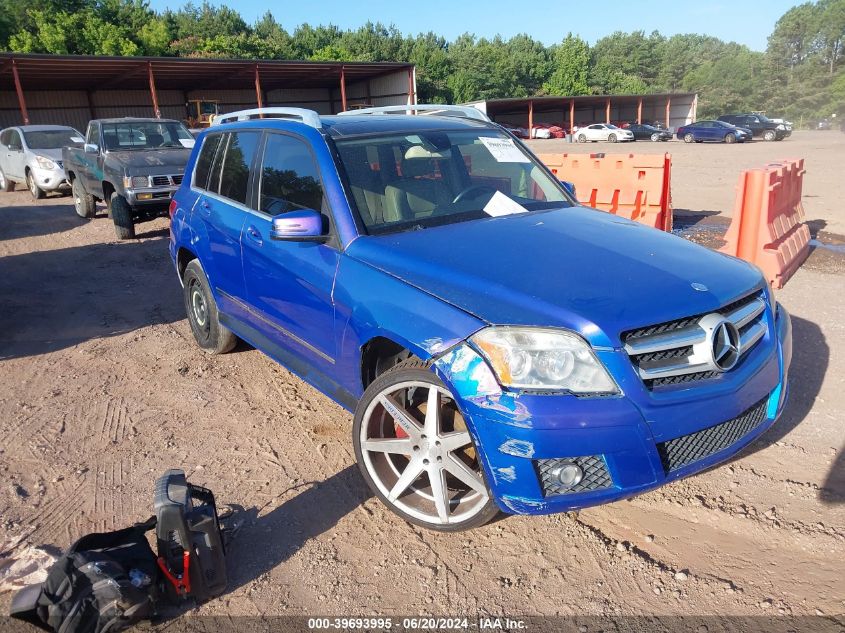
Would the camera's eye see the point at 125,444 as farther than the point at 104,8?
No

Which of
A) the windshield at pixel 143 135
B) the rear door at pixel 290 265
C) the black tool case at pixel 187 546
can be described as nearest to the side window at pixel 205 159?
the rear door at pixel 290 265

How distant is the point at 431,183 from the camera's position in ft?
12.1

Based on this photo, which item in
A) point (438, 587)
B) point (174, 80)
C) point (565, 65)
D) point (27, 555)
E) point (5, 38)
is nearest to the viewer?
point (438, 587)

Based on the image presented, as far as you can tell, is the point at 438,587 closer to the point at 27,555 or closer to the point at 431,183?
the point at 27,555

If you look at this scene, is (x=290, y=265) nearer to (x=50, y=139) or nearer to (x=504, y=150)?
(x=504, y=150)

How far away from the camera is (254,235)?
13.0ft

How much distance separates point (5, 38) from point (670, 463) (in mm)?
58800

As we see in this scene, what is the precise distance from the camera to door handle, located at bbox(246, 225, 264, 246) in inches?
154

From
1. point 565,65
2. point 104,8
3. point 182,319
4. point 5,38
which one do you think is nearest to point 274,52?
point 104,8

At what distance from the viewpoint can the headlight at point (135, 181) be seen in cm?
980

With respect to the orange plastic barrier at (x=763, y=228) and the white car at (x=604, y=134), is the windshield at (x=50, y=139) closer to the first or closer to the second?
the orange plastic barrier at (x=763, y=228)

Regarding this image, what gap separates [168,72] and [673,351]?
36.0 m

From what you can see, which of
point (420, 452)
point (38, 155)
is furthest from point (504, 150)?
point (38, 155)

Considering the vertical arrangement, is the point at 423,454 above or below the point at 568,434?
below
